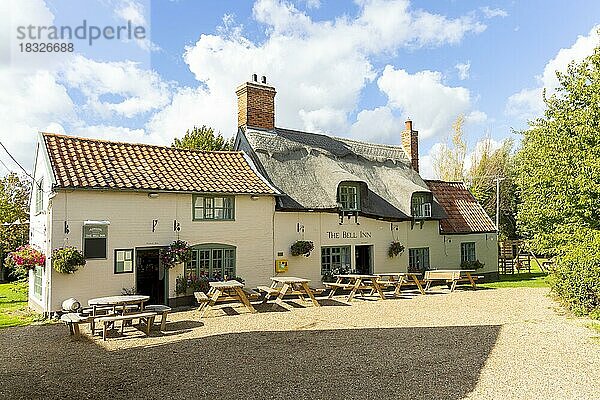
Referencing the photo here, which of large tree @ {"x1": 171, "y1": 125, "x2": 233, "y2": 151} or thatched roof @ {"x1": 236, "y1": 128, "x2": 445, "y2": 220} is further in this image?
large tree @ {"x1": 171, "y1": 125, "x2": 233, "y2": 151}

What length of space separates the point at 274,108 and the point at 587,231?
36.8 ft

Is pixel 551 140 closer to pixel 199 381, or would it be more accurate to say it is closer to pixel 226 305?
pixel 226 305

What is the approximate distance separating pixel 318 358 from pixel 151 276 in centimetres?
770

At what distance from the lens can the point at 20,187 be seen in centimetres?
2722

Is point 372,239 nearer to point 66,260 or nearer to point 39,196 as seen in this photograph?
point 66,260

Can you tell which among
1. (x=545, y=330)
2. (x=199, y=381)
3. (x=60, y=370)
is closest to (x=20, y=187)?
(x=60, y=370)

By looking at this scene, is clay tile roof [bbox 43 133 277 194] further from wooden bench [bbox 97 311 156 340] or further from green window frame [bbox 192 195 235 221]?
wooden bench [bbox 97 311 156 340]

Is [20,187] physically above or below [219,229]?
above

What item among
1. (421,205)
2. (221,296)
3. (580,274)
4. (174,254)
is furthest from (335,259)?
(580,274)

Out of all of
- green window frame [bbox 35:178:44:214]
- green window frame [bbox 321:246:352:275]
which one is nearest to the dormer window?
green window frame [bbox 321:246:352:275]

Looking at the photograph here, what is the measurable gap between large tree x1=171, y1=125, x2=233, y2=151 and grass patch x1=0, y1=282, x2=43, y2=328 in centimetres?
1255

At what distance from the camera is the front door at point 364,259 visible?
1906cm

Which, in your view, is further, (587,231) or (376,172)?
(376,172)

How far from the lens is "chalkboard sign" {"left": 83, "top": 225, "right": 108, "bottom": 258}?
13.1 meters
